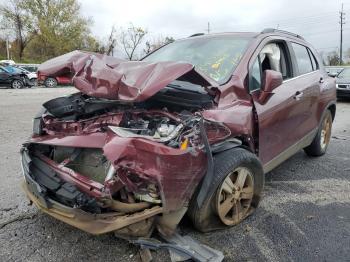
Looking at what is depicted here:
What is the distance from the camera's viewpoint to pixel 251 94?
11.6 ft

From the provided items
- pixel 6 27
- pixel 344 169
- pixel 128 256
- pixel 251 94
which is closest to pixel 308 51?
pixel 344 169

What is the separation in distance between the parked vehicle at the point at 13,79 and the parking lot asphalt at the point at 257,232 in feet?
62.2

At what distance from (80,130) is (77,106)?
1.19 ft

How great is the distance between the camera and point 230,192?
3.25 metres

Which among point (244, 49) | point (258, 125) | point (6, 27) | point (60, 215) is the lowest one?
point (60, 215)

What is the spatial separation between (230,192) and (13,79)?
21.9m

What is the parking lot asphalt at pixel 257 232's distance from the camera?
2979mm

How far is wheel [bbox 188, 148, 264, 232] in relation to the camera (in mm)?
3006

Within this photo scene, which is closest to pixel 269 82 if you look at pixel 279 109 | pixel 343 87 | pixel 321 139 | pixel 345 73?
pixel 279 109

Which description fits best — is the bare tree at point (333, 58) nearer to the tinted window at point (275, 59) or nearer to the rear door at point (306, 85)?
the rear door at point (306, 85)

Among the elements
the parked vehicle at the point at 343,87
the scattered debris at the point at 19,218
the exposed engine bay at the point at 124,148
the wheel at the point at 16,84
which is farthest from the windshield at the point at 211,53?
the wheel at the point at 16,84

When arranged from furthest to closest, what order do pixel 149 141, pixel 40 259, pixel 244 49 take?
pixel 244 49, pixel 40 259, pixel 149 141

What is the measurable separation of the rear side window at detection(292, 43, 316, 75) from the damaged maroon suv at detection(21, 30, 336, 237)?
82cm

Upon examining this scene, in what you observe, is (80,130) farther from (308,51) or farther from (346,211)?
(308,51)
